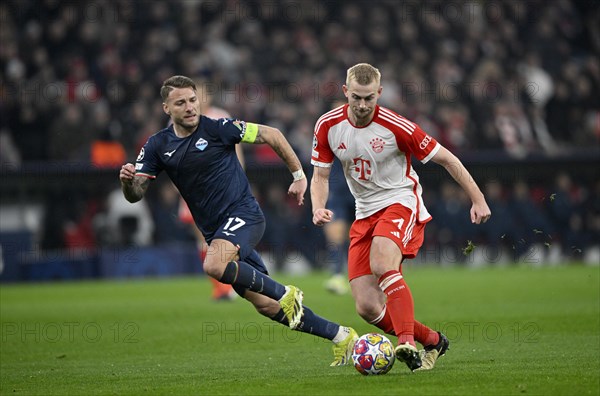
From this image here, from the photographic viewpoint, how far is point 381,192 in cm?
802

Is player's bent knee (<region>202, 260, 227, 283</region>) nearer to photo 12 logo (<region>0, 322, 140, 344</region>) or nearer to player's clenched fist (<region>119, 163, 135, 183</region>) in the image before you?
player's clenched fist (<region>119, 163, 135, 183</region>)

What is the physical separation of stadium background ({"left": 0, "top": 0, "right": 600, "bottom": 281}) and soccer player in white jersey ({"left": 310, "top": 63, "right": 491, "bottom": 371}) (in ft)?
31.7

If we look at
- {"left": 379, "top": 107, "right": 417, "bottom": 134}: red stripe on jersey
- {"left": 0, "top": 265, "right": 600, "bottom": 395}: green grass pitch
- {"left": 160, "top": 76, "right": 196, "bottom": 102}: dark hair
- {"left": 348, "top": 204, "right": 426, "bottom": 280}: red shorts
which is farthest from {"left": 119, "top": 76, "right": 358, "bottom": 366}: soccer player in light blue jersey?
{"left": 379, "top": 107, "right": 417, "bottom": 134}: red stripe on jersey

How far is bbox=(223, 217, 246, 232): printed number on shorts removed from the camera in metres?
7.94

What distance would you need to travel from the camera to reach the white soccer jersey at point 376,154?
7789mm

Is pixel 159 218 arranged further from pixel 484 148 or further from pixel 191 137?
pixel 191 137

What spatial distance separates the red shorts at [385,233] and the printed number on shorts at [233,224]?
0.93 metres

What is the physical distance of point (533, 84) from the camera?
24688mm

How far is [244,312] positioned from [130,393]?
630cm

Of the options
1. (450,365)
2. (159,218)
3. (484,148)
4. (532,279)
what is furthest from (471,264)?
(450,365)

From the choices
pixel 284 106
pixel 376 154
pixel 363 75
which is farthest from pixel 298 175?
pixel 284 106

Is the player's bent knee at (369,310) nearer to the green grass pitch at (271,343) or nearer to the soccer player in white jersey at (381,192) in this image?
the soccer player in white jersey at (381,192)

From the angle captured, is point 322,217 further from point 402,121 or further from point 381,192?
point 402,121

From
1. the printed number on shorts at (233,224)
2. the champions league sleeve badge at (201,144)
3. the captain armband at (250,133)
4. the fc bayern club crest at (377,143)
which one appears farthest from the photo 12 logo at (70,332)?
the fc bayern club crest at (377,143)
